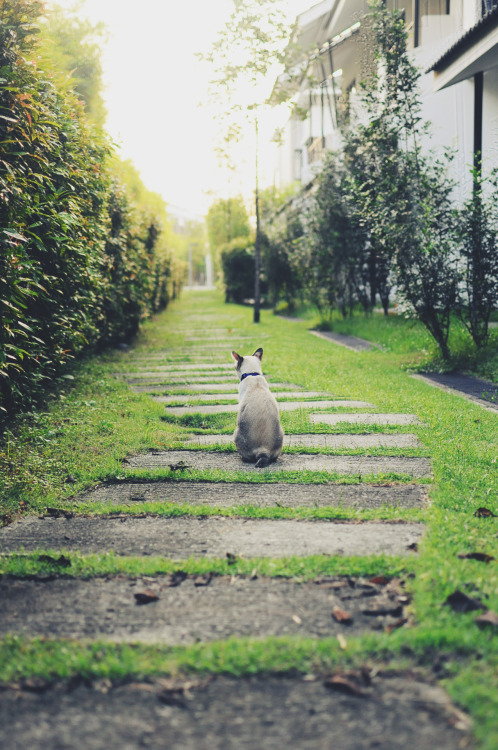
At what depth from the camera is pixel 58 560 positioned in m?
2.63

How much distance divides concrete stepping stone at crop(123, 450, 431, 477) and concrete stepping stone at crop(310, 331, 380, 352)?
20.7 feet

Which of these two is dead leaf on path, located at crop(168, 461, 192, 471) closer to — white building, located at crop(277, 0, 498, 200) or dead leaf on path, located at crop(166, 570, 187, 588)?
dead leaf on path, located at crop(166, 570, 187, 588)

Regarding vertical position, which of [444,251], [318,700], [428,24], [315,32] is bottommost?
[318,700]

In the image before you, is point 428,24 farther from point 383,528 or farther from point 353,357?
point 383,528

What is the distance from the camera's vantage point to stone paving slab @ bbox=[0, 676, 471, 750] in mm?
1544

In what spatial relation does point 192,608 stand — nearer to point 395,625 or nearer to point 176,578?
point 176,578

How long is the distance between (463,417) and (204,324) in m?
12.6

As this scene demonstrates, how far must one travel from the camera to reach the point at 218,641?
6.49ft

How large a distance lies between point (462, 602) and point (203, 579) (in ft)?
3.18

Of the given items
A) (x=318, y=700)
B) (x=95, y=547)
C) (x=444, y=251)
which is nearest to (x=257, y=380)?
(x=95, y=547)

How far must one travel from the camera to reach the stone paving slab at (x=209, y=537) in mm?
2725

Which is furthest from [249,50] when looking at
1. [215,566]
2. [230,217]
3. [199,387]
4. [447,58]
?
[230,217]

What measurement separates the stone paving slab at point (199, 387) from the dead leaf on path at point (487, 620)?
4.92 meters

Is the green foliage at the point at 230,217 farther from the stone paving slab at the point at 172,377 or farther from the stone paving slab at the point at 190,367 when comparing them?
the stone paving slab at the point at 172,377
